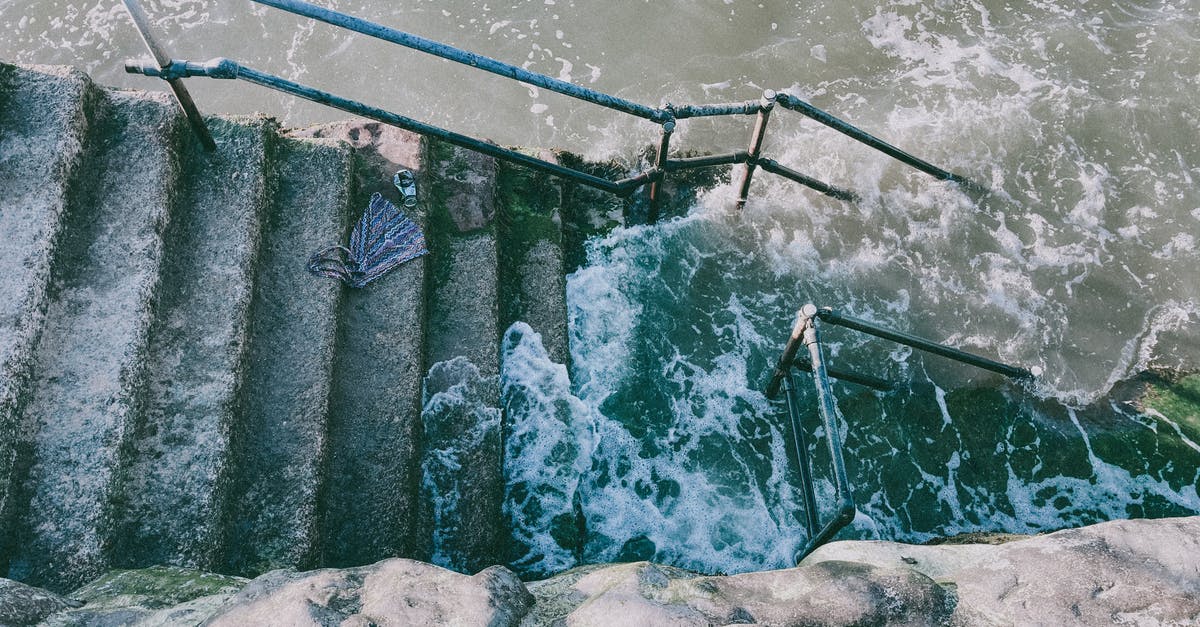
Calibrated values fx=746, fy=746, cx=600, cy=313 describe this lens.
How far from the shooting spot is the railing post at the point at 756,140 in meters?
4.74

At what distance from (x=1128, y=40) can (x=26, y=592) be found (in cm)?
912

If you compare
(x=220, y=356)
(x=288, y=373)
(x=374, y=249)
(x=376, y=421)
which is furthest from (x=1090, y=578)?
(x=220, y=356)

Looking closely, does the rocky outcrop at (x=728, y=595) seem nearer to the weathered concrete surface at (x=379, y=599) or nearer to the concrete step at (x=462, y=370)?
the weathered concrete surface at (x=379, y=599)

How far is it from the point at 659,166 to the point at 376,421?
2.52 m

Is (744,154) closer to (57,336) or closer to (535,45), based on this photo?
(535,45)

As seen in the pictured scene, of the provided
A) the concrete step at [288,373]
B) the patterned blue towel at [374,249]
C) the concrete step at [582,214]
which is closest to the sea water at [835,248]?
the concrete step at [582,214]

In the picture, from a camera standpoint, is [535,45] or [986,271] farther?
[535,45]

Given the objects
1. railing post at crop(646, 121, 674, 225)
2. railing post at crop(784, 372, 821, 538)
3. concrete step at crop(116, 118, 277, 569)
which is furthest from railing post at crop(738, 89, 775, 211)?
concrete step at crop(116, 118, 277, 569)

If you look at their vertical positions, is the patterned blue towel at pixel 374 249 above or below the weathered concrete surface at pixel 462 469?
above

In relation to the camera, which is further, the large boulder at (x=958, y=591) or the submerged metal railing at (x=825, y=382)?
the submerged metal railing at (x=825, y=382)

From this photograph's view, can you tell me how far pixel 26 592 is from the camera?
3.00 m

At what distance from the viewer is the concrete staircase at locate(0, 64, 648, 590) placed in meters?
3.70

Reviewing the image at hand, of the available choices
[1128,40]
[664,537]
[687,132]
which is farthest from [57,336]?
[1128,40]

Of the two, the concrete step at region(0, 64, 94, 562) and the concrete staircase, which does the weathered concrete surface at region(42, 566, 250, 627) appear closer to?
the concrete staircase
